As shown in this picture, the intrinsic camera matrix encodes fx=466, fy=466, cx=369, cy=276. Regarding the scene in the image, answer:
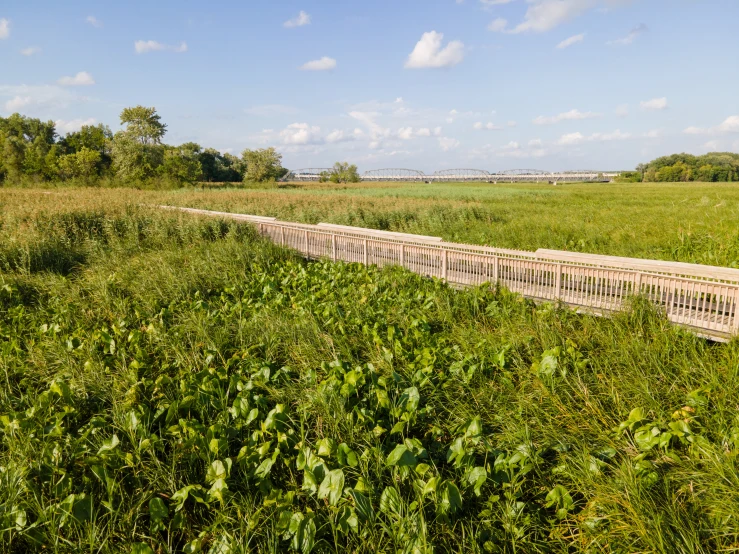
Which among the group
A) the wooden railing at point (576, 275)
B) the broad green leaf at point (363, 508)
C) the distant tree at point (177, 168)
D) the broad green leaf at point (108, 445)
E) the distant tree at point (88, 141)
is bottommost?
the broad green leaf at point (363, 508)

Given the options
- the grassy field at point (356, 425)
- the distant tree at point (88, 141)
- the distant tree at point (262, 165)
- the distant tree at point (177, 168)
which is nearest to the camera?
the grassy field at point (356, 425)

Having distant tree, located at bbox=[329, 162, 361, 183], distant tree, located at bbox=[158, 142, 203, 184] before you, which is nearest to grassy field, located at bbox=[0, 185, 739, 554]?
distant tree, located at bbox=[158, 142, 203, 184]

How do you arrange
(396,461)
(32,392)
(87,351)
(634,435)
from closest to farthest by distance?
1. (396,461)
2. (634,435)
3. (32,392)
4. (87,351)

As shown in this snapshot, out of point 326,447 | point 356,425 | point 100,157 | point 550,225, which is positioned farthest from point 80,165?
point 326,447

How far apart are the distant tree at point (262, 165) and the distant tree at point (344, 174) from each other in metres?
24.5

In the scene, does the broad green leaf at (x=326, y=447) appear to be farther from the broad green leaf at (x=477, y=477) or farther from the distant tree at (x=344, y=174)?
the distant tree at (x=344, y=174)

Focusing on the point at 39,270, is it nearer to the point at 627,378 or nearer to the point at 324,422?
the point at 324,422

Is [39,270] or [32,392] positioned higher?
[39,270]

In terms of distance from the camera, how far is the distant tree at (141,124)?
49562 mm

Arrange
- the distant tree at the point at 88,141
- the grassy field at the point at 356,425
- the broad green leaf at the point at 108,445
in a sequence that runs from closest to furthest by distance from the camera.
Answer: the grassy field at the point at 356,425 < the broad green leaf at the point at 108,445 < the distant tree at the point at 88,141

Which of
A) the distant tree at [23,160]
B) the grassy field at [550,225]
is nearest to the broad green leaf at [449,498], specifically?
the grassy field at [550,225]

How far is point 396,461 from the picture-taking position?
3725mm

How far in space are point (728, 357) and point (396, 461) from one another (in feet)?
15.2

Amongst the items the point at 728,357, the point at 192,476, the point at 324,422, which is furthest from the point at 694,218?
the point at 192,476
